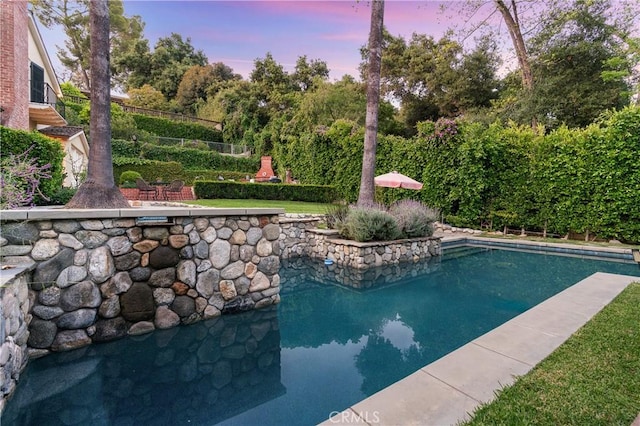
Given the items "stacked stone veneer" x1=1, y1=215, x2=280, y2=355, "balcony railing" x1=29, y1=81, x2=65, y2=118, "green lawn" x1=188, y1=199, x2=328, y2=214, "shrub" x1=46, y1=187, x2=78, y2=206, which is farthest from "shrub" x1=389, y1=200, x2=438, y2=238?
"balcony railing" x1=29, y1=81, x2=65, y2=118

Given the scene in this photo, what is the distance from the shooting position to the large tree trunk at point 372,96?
866 centimetres

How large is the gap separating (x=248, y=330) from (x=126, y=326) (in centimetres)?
128

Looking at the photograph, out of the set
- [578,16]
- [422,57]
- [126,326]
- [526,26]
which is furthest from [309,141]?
[126,326]

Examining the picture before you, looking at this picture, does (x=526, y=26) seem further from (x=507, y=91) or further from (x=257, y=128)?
(x=257, y=128)

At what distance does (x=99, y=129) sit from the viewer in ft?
18.5

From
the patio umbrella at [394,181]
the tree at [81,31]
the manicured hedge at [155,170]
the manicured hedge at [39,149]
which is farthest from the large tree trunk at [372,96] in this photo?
the tree at [81,31]

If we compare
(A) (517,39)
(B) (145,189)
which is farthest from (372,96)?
(A) (517,39)

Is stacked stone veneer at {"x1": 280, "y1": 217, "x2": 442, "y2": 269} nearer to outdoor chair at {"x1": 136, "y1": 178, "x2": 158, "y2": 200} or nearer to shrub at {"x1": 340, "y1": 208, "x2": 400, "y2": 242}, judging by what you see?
shrub at {"x1": 340, "y1": 208, "x2": 400, "y2": 242}

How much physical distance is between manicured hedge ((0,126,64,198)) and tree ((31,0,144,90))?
1569cm

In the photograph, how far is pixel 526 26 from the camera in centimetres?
1495

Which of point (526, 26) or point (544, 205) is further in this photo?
point (526, 26)

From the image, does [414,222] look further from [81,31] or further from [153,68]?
[153,68]

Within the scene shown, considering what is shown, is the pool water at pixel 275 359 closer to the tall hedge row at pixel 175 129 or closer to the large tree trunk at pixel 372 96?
the large tree trunk at pixel 372 96

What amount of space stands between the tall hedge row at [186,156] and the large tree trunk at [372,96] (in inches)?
644
